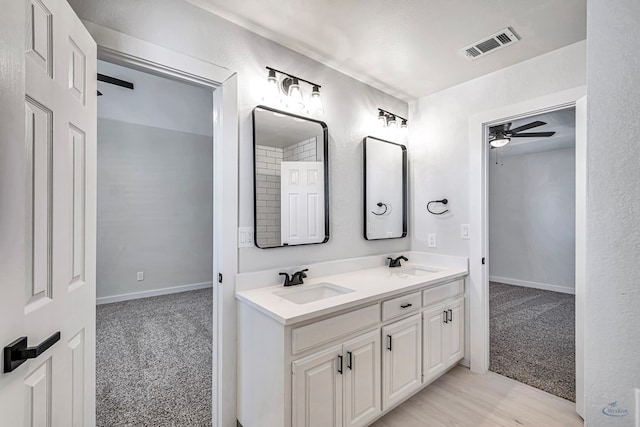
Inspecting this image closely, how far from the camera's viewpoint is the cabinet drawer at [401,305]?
5.96ft

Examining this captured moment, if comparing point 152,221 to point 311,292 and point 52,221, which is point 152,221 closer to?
point 311,292

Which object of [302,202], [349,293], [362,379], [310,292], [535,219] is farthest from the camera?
[535,219]

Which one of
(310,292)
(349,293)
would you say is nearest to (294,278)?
(310,292)

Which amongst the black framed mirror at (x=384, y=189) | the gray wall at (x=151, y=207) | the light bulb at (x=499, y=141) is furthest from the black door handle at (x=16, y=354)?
the light bulb at (x=499, y=141)

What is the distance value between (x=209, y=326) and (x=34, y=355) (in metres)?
2.62

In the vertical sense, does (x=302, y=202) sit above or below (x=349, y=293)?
above

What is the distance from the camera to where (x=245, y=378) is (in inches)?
66.5

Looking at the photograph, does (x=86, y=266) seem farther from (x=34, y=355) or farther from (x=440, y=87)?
(x=440, y=87)

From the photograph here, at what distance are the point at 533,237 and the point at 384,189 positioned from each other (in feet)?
13.3

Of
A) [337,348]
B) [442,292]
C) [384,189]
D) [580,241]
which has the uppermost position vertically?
[384,189]

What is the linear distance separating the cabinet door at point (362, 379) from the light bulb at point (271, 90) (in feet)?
5.24

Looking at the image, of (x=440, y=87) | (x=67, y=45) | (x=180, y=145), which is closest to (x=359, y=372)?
(x=67, y=45)

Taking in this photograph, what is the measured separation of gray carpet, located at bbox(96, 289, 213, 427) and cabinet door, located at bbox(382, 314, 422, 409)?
1152 mm

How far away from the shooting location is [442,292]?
7.47ft
